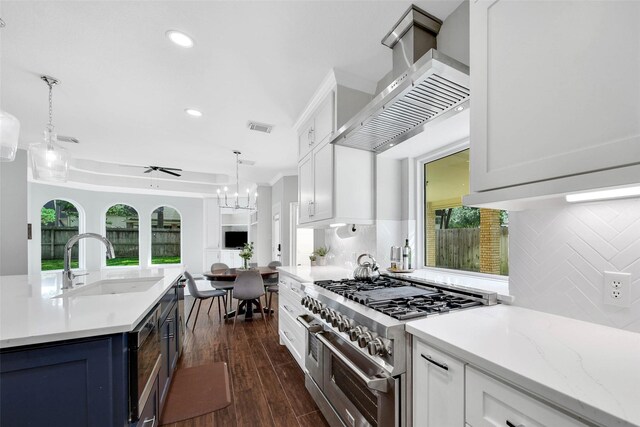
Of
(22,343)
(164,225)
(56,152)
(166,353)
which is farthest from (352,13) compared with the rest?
(164,225)

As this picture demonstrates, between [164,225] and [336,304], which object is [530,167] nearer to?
[336,304]

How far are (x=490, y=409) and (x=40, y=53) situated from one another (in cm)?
341

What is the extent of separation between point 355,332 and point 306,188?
6.05 ft

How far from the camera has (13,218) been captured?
3797mm

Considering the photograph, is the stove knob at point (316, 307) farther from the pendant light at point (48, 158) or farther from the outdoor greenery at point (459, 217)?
the pendant light at point (48, 158)

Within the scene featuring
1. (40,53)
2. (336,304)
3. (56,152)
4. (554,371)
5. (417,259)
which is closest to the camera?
(554,371)

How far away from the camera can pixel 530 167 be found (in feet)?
3.09

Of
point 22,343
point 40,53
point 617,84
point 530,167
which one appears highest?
point 40,53

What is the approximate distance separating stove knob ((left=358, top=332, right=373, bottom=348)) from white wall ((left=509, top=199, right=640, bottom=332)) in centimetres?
80

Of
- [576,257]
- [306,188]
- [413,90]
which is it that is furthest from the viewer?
[306,188]

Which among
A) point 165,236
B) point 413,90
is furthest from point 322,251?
point 165,236

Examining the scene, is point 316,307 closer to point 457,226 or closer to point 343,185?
point 343,185

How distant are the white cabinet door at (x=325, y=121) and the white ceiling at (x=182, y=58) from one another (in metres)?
0.19

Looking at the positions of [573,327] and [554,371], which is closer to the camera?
[554,371]
